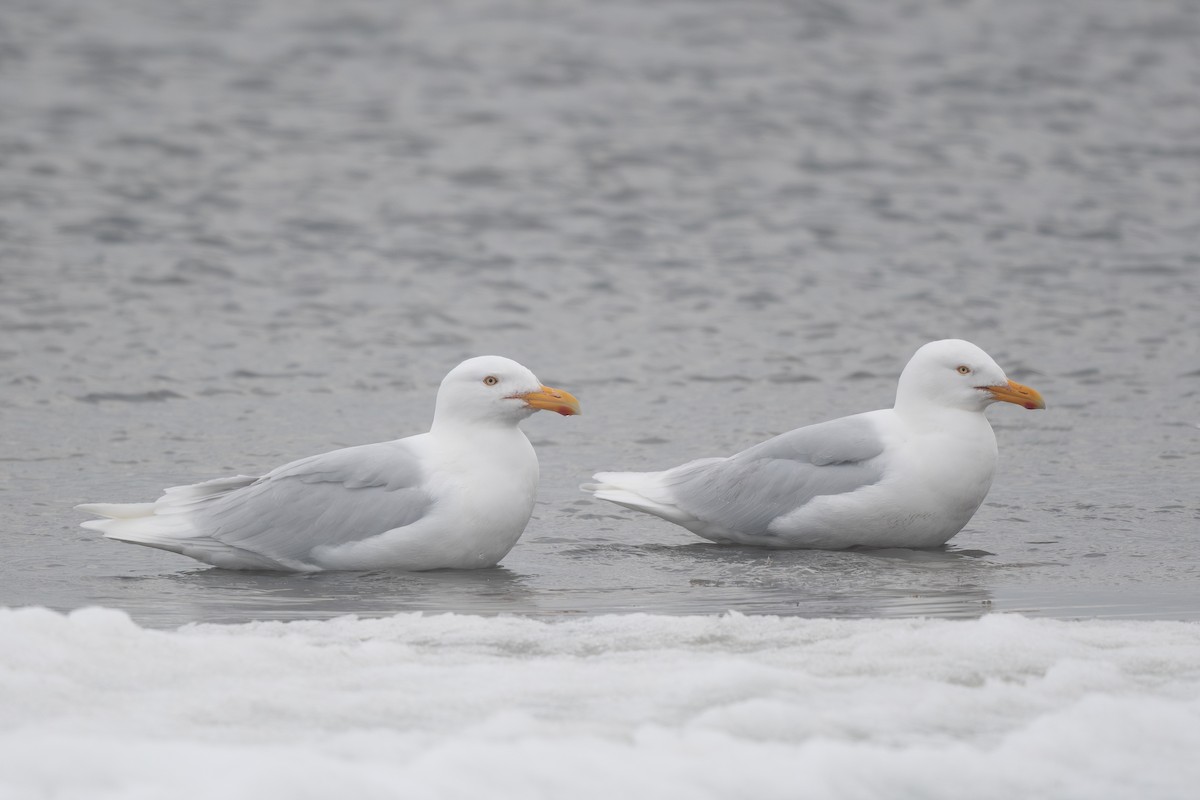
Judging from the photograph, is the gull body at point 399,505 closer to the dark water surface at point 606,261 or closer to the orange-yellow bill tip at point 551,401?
the orange-yellow bill tip at point 551,401

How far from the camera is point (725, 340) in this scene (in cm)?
1472

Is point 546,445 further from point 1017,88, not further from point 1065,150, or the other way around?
point 1017,88

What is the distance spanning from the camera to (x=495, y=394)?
8289 mm

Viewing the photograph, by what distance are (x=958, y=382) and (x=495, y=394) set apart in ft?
7.53

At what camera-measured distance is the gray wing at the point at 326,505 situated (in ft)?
26.7

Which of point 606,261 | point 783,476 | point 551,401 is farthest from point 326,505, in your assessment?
point 606,261

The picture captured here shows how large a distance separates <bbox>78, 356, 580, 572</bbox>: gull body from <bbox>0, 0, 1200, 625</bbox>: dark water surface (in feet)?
0.56

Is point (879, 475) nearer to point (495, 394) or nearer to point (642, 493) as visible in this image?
point (642, 493)

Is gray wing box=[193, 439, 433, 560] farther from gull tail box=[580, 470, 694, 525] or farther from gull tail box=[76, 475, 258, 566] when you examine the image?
gull tail box=[580, 470, 694, 525]

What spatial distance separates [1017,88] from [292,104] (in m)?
10.8

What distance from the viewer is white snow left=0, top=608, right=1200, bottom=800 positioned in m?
4.95

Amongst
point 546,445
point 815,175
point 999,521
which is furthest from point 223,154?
point 999,521

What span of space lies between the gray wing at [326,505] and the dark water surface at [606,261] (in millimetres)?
220

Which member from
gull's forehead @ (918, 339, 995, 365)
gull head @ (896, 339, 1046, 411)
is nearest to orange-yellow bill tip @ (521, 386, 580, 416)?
gull head @ (896, 339, 1046, 411)
